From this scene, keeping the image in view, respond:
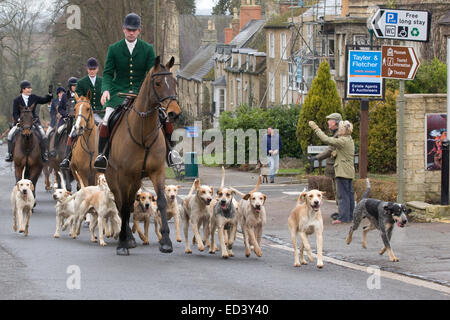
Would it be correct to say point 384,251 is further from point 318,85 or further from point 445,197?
point 318,85

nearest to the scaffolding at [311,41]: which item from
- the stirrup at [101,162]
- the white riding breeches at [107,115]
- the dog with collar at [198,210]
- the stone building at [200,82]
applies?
the stone building at [200,82]

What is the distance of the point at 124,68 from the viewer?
13547 mm

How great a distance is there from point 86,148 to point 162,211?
5.45 metres

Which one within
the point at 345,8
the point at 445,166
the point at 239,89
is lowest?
the point at 445,166

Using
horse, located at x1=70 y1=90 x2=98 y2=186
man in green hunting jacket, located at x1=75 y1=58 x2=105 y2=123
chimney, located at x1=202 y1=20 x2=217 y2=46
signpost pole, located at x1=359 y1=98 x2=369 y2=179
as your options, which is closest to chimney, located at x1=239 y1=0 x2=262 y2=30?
chimney, located at x1=202 y1=20 x2=217 y2=46

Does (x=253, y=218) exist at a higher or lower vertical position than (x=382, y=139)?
lower

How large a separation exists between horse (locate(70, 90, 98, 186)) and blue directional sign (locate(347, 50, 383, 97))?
5.45 meters

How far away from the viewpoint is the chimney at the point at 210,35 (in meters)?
84.2

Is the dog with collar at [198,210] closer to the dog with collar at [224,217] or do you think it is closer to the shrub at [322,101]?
the dog with collar at [224,217]

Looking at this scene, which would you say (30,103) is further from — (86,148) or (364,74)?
(364,74)

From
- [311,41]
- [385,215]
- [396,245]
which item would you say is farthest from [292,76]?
[385,215]

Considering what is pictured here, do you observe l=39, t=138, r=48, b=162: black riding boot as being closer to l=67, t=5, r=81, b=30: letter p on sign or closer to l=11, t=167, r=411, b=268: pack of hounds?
l=11, t=167, r=411, b=268: pack of hounds

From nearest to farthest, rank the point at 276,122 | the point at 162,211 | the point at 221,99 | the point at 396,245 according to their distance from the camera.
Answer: the point at 162,211 → the point at 396,245 → the point at 276,122 → the point at 221,99
